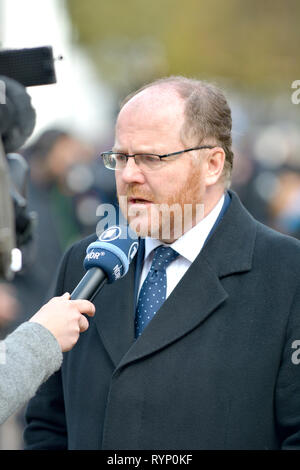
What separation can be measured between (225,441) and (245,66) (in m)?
25.9

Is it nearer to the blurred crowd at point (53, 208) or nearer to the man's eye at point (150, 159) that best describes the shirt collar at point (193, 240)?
the man's eye at point (150, 159)

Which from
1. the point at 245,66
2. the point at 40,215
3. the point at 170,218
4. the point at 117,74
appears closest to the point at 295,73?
the point at 245,66

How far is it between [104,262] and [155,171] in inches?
18.8

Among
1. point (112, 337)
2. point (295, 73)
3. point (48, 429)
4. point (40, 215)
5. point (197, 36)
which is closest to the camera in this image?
point (112, 337)

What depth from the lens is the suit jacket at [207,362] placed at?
3.13m

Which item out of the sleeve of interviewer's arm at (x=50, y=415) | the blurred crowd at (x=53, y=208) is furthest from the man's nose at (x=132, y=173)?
the blurred crowd at (x=53, y=208)

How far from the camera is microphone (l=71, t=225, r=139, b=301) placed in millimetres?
2980

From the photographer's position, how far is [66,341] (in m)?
2.88

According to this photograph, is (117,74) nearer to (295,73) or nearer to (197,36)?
(197,36)

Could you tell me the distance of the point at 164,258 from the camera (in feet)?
11.3

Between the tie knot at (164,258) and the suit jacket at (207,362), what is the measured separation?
124 millimetres

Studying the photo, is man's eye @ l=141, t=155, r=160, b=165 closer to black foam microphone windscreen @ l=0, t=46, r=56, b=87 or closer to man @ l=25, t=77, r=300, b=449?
man @ l=25, t=77, r=300, b=449

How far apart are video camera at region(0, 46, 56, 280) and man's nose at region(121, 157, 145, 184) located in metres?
0.51

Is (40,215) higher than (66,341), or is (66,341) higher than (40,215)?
(66,341)
